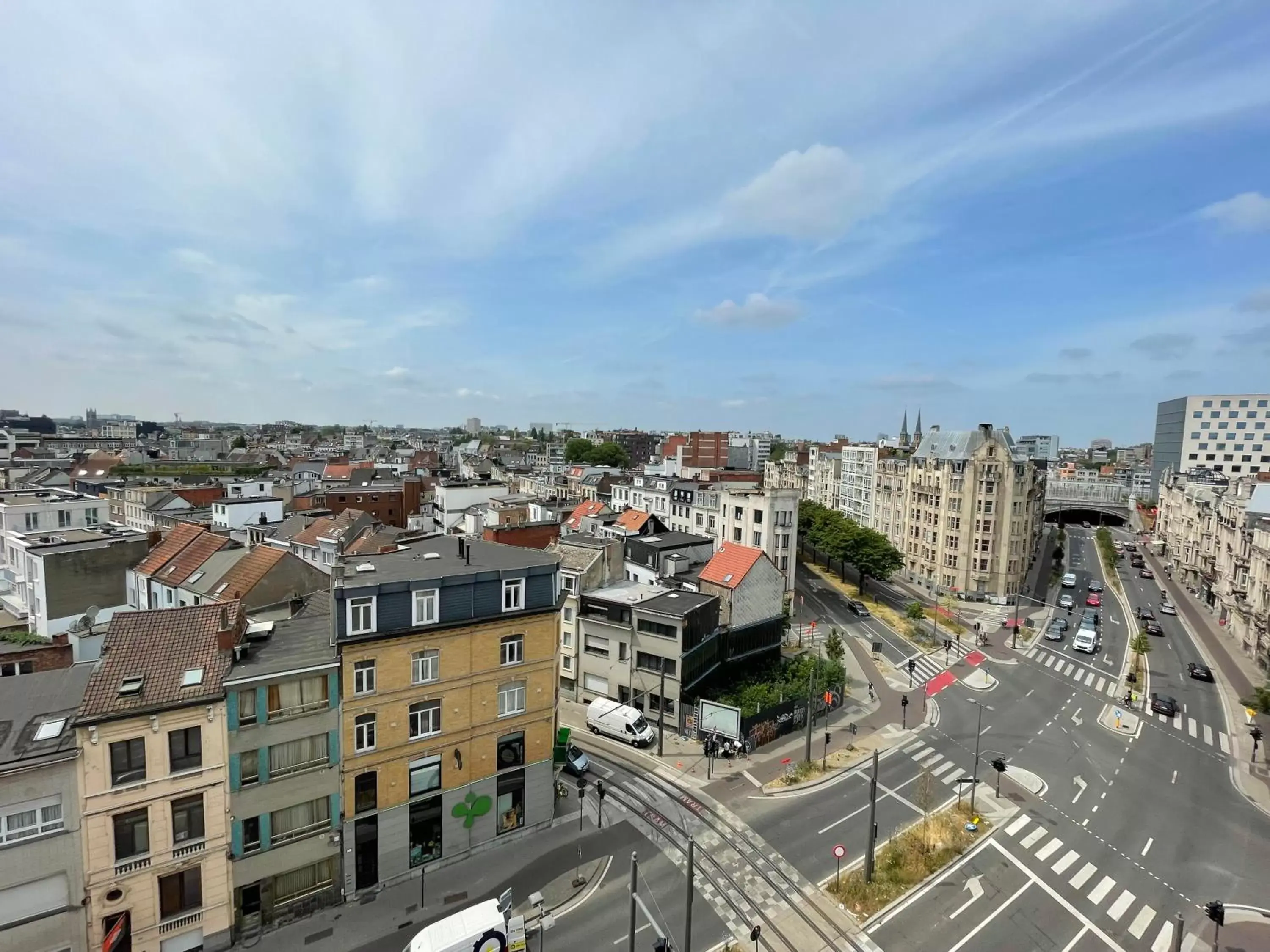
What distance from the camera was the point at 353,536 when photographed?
5891cm

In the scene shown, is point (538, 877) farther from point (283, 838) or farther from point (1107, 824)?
point (1107, 824)

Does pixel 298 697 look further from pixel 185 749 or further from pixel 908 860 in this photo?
pixel 908 860

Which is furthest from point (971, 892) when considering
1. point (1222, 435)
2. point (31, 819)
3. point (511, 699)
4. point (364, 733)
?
point (1222, 435)

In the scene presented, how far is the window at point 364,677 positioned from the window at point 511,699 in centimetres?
651

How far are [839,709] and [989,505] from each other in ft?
170

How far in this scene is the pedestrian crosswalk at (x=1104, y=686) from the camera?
4809cm

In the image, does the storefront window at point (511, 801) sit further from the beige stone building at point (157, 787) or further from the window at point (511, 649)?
the beige stone building at point (157, 787)

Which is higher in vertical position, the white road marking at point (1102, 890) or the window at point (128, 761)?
the window at point (128, 761)

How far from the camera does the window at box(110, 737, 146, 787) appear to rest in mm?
22172

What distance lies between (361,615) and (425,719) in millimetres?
6427

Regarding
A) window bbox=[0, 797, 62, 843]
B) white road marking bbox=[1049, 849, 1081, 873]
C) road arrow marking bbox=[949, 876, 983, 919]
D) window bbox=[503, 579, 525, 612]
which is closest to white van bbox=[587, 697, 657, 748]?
window bbox=[503, 579, 525, 612]

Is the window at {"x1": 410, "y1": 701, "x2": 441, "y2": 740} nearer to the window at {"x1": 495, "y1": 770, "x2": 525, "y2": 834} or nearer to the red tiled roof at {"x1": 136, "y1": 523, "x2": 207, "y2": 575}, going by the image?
the window at {"x1": 495, "y1": 770, "x2": 525, "y2": 834}

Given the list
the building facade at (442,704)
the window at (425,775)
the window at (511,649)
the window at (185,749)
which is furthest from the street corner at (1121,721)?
the window at (185,749)

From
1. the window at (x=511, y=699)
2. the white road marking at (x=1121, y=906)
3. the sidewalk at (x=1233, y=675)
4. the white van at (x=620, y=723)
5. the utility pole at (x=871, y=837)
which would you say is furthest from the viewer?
the white van at (x=620, y=723)
